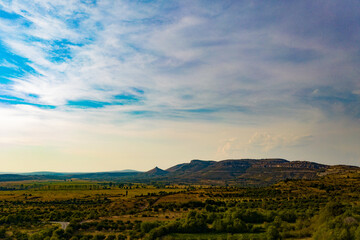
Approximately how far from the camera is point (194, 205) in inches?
3878

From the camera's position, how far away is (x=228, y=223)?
56594 millimetres

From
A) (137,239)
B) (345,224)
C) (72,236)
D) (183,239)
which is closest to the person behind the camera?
(345,224)

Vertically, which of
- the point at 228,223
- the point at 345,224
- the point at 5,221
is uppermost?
the point at 345,224

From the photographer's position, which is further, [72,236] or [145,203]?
[145,203]

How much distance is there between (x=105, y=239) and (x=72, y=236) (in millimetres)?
9997

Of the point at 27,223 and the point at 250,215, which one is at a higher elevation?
the point at 250,215

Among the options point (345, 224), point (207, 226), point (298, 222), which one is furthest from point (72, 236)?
point (345, 224)

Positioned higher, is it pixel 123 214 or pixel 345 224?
pixel 345 224

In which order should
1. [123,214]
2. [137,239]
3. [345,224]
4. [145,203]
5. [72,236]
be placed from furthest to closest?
[145,203] → [123,214] → [72,236] → [137,239] → [345,224]

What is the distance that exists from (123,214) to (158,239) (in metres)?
45.5

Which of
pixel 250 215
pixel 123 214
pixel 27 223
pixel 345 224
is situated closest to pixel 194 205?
pixel 123 214

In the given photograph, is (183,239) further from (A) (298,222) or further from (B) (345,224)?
(B) (345,224)

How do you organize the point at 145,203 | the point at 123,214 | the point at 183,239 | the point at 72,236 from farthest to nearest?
the point at 145,203, the point at 123,214, the point at 72,236, the point at 183,239

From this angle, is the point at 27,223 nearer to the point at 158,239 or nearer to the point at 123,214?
the point at 123,214
